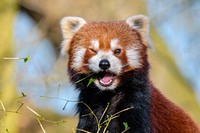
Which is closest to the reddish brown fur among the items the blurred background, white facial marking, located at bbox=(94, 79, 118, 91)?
white facial marking, located at bbox=(94, 79, 118, 91)

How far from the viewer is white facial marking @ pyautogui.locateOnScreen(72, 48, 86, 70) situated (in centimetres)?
671

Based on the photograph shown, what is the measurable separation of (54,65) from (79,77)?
5.08 metres

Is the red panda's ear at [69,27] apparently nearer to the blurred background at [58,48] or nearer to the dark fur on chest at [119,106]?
the dark fur on chest at [119,106]

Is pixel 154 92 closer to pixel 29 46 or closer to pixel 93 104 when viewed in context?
pixel 93 104

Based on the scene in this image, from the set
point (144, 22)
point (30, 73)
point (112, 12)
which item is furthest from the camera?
point (112, 12)

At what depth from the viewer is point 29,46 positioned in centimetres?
1161

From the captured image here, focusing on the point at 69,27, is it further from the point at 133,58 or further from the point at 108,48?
the point at 133,58

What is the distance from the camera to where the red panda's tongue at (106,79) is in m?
6.54

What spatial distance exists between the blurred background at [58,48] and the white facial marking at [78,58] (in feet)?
14.2

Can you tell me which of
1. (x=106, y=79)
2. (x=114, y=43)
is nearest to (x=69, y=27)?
(x=114, y=43)

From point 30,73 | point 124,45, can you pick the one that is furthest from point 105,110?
point 30,73

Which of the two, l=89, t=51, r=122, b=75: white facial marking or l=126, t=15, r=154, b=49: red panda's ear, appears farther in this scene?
l=126, t=15, r=154, b=49: red panda's ear

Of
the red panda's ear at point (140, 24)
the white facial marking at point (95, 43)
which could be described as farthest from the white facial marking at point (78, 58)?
the red panda's ear at point (140, 24)

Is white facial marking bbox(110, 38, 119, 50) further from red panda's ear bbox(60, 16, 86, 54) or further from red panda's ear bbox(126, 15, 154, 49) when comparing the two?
red panda's ear bbox(60, 16, 86, 54)
